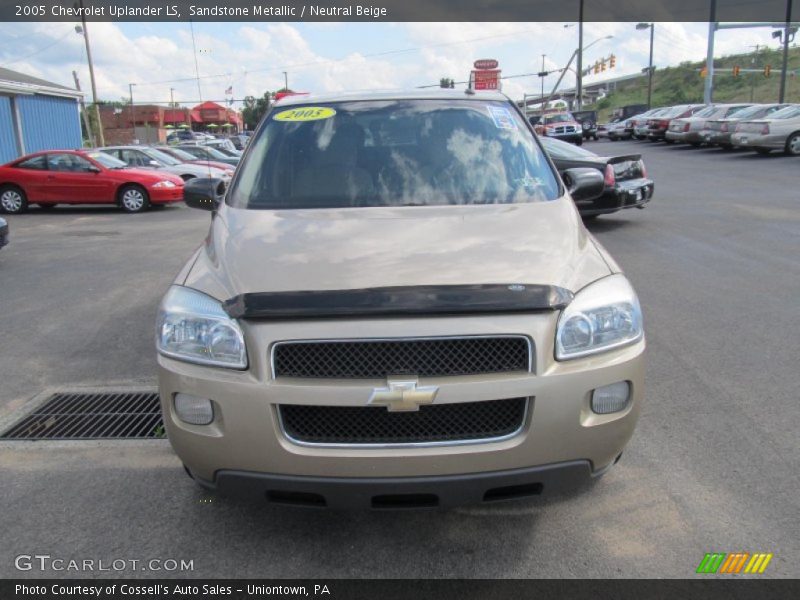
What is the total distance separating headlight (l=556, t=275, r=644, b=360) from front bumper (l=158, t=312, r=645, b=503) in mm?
55

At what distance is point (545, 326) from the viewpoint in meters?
2.44

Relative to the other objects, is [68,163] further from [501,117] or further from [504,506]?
[504,506]

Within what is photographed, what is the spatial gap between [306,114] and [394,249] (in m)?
1.67

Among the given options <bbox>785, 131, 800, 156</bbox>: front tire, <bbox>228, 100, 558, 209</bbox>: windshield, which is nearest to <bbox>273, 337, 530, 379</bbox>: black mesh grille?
<bbox>228, 100, 558, 209</bbox>: windshield

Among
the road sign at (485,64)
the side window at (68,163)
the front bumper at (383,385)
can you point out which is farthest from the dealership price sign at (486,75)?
the front bumper at (383,385)

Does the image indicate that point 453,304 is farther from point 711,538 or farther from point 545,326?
point 711,538

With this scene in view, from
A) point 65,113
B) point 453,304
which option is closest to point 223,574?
point 453,304

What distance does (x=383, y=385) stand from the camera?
93.4 inches

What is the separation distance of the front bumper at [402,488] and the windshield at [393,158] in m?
1.54

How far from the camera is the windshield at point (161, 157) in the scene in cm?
1910

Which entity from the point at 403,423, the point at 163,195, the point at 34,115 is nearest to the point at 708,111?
the point at 163,195

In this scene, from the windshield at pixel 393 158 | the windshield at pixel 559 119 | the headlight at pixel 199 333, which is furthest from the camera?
the windshield at pixel 559 119

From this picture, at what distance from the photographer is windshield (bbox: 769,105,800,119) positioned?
21891 millimetres

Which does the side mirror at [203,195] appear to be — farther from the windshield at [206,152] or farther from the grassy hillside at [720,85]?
the grassy hillside at [720,85]
